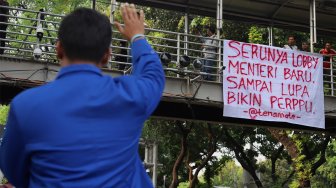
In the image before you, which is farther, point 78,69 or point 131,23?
point 131,23

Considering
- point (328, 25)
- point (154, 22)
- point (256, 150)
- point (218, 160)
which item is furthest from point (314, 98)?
point (218, 160)

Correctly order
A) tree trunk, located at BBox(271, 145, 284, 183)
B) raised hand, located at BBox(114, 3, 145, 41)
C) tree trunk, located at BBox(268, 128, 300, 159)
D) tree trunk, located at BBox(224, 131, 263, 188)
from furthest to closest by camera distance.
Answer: tree trunk, located at BBox(271, 145, 284, 183), tree trunk, located at BBox(224, 131, 263, 188), tree trunk, located at BBox(268, 128, 300, 159), raised hand, located at BBox(114, 3, 145, 41)

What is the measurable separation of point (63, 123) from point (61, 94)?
0.09m

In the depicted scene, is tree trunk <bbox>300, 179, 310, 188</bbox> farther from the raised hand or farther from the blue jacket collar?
the blue jacket collar

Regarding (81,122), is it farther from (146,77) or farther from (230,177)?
(230,177)

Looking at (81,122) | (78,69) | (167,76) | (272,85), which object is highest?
(167,76)

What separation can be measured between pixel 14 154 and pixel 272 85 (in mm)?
9022

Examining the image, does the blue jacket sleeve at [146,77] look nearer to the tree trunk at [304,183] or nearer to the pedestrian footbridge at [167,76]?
the pedestrian footbridge at [167,76]

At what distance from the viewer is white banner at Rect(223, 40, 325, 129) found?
10.0m

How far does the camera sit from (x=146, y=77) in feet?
5.79

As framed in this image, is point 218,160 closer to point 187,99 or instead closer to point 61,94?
point 187,99

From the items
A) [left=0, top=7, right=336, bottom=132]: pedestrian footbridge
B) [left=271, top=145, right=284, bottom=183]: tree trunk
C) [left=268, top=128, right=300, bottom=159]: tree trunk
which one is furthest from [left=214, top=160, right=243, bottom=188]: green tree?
[left=0, top=7, right=336, bottom=132]: pedestrian footbridge

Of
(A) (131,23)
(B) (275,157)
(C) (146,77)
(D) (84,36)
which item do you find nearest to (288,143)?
(B) (275,157)

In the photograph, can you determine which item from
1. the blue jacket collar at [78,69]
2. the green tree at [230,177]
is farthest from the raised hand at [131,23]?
the green tree at [230,177]
